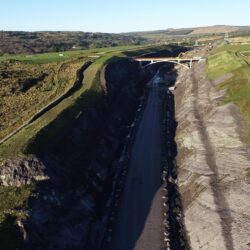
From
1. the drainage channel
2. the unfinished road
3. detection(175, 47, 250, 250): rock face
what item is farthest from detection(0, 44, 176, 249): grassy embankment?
detection(175, 47, 250, 250): rock face

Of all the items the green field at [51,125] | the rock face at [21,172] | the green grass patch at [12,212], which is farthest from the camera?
the green field at [51,125]

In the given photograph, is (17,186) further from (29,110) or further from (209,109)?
(209,109)

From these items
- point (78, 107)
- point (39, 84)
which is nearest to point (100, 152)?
point (78, 107)

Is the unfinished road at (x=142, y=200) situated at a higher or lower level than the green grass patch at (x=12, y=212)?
lower

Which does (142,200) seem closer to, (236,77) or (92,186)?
(92,186)

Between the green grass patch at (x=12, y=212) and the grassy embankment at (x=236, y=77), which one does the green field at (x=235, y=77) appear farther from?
the green grass patch at (x=12, y=212)

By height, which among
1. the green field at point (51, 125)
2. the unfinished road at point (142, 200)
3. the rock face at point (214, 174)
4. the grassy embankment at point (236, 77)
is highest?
the grassy embankment at point (236, 77)

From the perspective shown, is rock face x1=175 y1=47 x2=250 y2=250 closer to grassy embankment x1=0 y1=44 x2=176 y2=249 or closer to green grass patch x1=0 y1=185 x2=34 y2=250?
green grass patch x1=0 y1=185 x2=34 y2=250

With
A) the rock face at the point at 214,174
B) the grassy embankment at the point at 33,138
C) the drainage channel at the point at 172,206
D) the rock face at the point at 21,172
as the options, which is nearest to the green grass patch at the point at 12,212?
the grassy embankment at the point at 33,138
